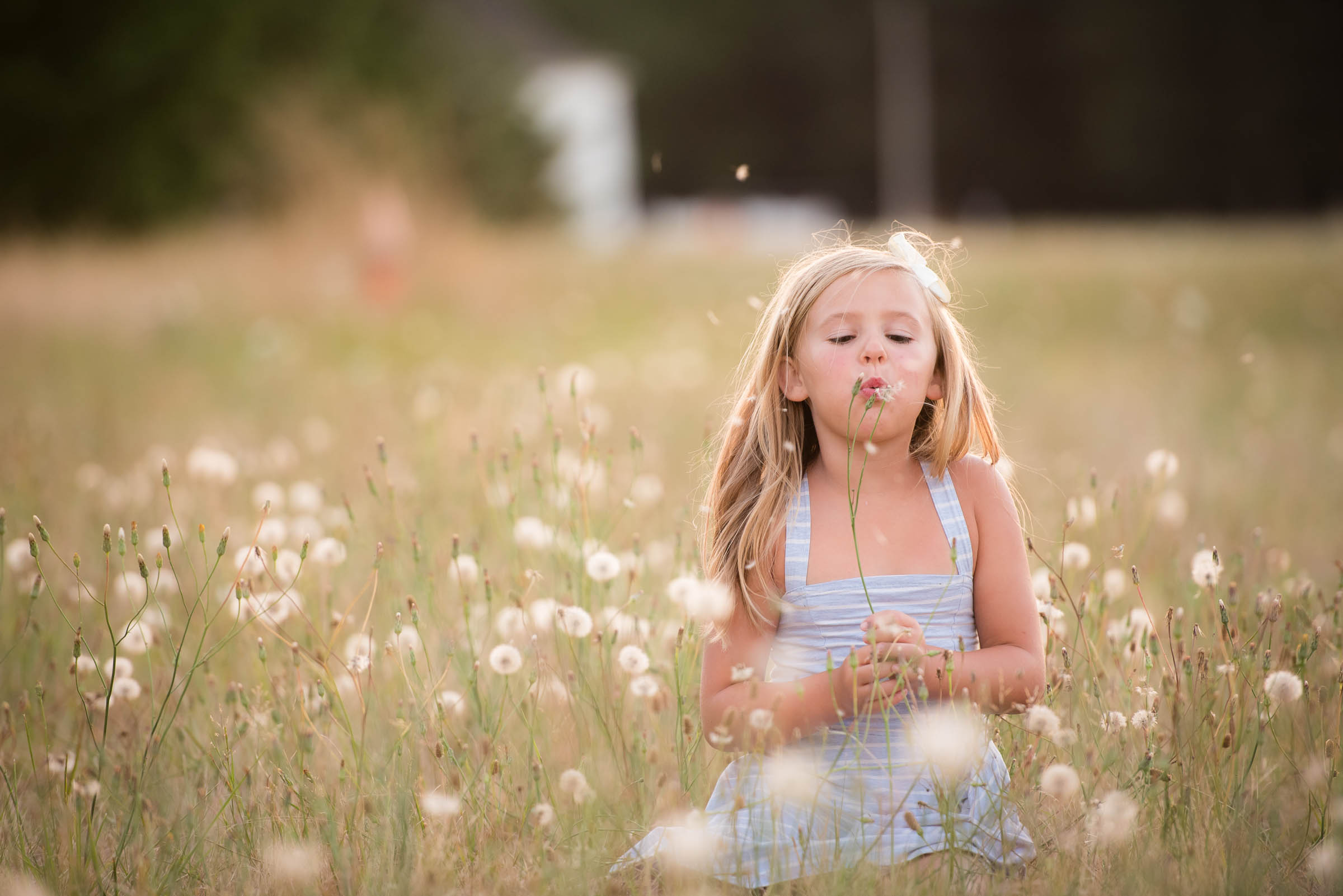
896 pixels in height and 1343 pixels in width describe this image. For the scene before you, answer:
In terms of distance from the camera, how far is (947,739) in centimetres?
167

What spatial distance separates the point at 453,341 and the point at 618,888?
7.38m

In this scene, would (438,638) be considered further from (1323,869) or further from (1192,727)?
(1323,869)

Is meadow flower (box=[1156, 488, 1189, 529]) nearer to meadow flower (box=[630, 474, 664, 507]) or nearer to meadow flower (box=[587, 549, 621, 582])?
meadow flower (box=[630, 474, 664, 507])

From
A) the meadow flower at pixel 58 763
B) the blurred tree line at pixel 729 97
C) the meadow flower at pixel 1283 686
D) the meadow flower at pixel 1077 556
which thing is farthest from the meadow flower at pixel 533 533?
the blurred tree line at pixel 729 97

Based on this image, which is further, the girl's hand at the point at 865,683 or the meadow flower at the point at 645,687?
the meadow flower at the point at 645,687

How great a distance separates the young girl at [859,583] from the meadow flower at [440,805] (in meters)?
0.31

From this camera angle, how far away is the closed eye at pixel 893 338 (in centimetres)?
204

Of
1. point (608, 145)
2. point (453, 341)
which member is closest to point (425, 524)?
point (453, 341)

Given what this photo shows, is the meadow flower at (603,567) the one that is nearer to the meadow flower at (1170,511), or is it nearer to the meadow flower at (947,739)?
the meadow flower at (947,739)

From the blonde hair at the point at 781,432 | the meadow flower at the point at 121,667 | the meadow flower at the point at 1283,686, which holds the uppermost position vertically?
the blonde hair at the point at 781,432

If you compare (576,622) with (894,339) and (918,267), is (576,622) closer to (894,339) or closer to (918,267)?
(894,339)

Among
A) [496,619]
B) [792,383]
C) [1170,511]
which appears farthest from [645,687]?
[1170,511]

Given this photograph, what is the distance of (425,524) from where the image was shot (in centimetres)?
365

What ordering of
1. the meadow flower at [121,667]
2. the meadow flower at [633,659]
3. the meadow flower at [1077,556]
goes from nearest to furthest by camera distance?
the meadow flower at [633,659], the meadow flower at [1077,556], the meadow flower at [121,667]
